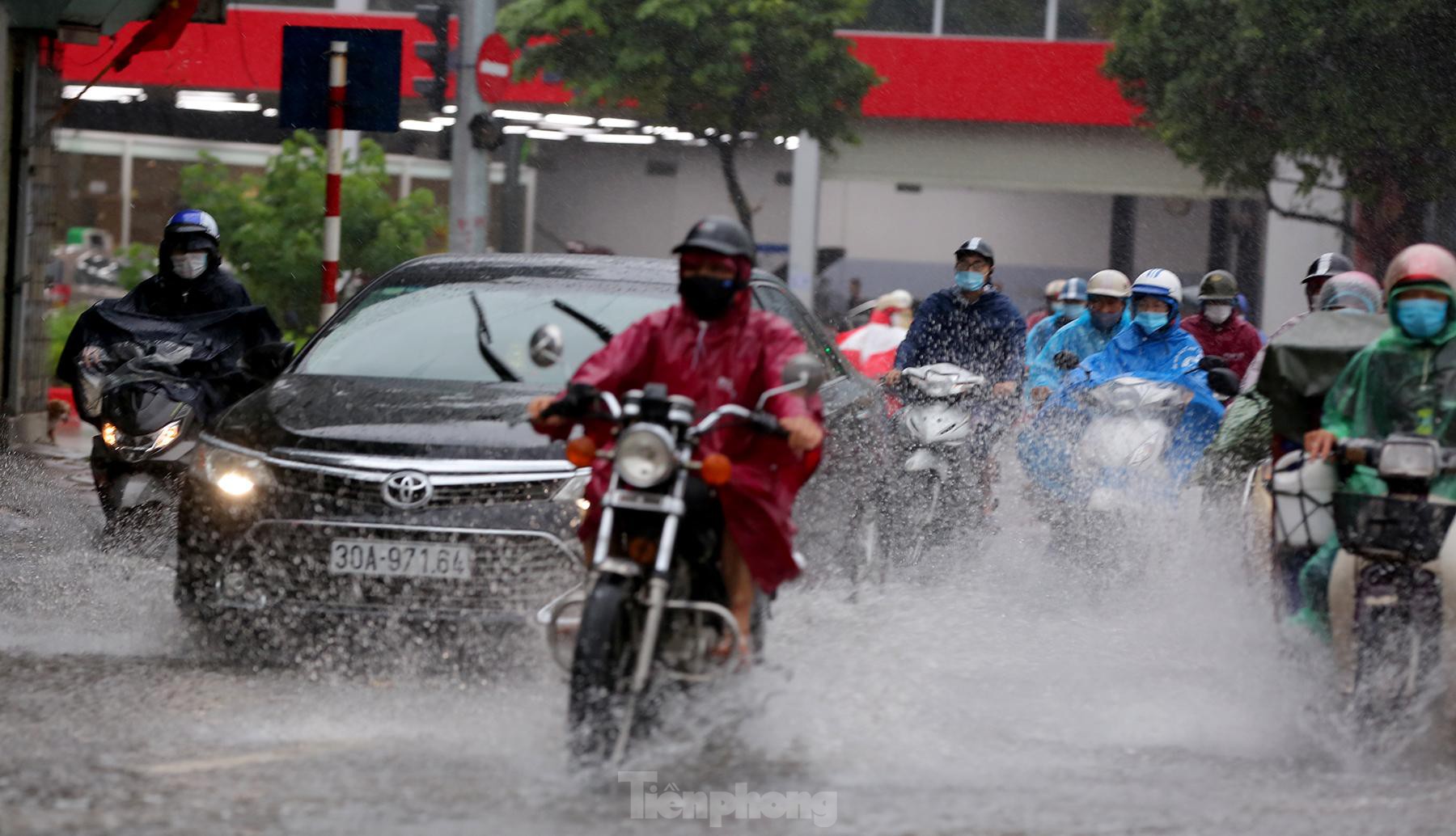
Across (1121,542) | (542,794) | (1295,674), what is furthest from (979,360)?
(542,794)

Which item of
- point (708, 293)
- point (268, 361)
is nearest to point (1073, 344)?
point (268, 361)

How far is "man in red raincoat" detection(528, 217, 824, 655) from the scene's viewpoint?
576 centimetres

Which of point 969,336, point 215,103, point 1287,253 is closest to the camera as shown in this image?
point 969,336

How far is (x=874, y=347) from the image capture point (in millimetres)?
18031

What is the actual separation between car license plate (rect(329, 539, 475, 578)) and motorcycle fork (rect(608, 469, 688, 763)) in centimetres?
134

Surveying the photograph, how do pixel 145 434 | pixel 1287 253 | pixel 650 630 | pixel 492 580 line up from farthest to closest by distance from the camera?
pixel 1287 253
pixel 145 434
pixel 492 580
pixel 650 630

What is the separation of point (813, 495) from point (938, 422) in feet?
7.93

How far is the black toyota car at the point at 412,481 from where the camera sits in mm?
6711

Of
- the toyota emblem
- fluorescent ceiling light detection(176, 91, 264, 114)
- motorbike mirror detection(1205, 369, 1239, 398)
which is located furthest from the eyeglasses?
fluorescent ceiling light detection(176, 91, 264, 114)

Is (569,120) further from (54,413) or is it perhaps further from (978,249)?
(978,249)

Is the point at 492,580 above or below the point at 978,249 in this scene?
below

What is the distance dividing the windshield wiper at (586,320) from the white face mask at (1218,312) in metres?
4.24

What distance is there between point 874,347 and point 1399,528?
476 inches

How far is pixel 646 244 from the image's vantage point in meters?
39.4
